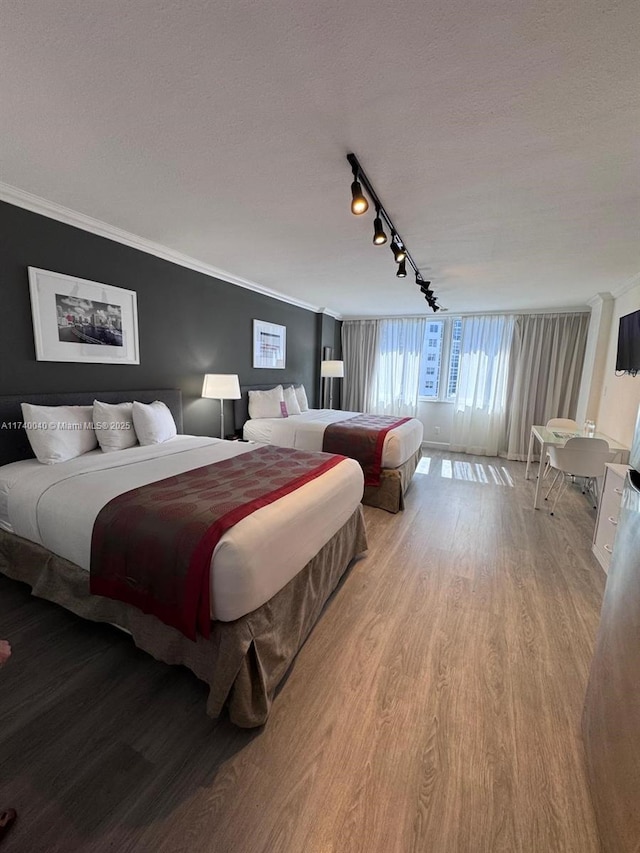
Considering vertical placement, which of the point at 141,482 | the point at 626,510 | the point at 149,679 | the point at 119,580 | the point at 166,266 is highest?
the point at 166,266

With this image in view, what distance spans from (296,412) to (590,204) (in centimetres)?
367

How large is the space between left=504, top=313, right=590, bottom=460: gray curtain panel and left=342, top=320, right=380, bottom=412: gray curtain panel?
2.41 metres

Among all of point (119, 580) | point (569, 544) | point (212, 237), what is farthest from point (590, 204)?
point (119, 580)

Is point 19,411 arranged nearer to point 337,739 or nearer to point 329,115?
point 329,115

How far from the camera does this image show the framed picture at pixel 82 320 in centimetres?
247

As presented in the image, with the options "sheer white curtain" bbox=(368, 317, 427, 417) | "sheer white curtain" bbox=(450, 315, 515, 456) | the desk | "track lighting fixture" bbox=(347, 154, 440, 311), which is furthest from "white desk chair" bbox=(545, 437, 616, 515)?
"sheer white curtain" bbox=(368, 317, 427, 417)

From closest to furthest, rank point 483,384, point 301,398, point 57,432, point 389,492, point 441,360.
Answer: point 57,432 → point 389,492 → point 301,398 → point 483,384 → point 441,360

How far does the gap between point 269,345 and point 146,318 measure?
1.92 meters

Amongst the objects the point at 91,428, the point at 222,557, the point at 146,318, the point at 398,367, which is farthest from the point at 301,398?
the point at 222,557

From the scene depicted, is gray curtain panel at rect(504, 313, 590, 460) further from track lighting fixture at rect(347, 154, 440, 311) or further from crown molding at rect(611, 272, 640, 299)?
track lighting fixture at rect(347, 154, 440, 311)

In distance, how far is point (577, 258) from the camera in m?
3.00

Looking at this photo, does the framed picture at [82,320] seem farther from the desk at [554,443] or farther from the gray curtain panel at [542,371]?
the gray curtain panel at [542,371]

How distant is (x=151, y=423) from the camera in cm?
283

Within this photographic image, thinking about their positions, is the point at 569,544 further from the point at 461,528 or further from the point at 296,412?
the point at 296,412
